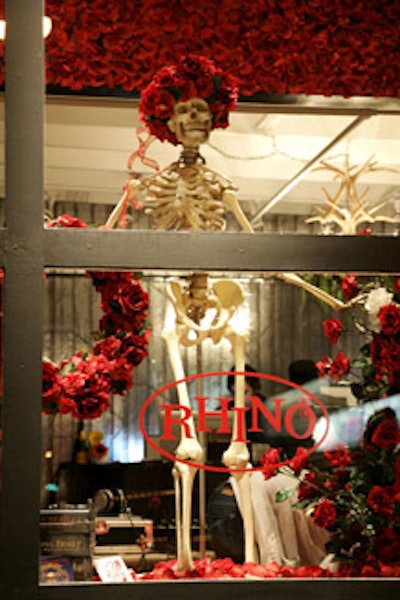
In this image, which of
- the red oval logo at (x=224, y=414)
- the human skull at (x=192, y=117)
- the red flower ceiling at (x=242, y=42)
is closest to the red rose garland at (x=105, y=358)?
the red oval logo at (x=224, y=414)

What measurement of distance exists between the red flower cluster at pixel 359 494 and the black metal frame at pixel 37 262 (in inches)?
17.2

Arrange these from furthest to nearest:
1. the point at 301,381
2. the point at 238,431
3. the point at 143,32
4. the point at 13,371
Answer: the point at 301,381 < the point at 143,32 < the point at 238,431 < the point at 13,371

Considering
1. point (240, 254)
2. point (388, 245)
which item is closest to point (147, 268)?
point (240, 254)

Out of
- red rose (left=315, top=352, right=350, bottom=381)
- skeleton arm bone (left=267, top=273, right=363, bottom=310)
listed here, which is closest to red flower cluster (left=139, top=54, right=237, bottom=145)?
skeleton arm bone (left=267, top=273, right=363, bottom=310)

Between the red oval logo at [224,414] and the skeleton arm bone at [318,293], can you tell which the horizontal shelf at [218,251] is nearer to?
the red oval logo at [224,414]

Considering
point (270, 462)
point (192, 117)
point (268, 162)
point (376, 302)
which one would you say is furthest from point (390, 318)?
point (192, 117)

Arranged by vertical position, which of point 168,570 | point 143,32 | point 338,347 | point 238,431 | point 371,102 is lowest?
point 168,570

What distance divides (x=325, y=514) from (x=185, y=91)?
3.95 feet

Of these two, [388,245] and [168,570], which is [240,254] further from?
[168,570]

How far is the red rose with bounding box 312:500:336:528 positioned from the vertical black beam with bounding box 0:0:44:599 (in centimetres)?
91

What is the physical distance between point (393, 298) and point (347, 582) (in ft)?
2.89

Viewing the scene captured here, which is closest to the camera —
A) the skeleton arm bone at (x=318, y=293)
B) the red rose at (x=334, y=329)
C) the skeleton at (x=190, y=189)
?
Result: the skeleton at (x=190, y=189)

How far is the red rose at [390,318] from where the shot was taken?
9.17ft

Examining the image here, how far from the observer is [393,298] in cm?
284
